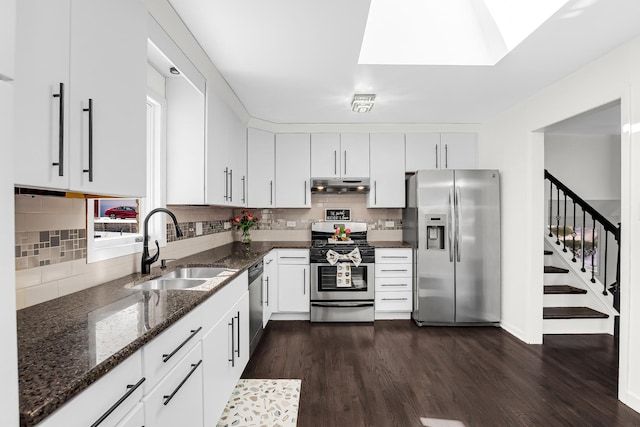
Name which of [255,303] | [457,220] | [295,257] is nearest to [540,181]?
[457,220]

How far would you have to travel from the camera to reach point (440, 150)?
4.18 m

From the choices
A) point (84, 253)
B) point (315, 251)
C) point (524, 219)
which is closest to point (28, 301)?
point (84, 253)

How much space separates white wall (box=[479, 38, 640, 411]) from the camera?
2.15 metres

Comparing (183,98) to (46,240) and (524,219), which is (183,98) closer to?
(46,240)

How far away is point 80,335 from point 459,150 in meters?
4.24

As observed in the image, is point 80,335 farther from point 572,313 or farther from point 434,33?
point 572,313

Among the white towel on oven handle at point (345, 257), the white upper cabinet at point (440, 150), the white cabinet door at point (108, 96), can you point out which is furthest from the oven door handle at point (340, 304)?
the white cabinet door at point (108, 96)

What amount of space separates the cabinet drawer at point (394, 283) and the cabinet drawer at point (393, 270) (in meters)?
0.04

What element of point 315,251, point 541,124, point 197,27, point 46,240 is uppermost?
point 197,27

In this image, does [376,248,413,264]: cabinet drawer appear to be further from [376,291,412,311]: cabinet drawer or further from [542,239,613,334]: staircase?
[542,239,613,334]: staircase

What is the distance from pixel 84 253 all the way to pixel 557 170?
5.50 m

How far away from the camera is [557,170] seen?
4590 millimetres

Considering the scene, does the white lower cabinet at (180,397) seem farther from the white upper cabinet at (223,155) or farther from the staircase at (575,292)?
the staircase at (575,292)

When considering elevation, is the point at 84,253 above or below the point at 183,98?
below
